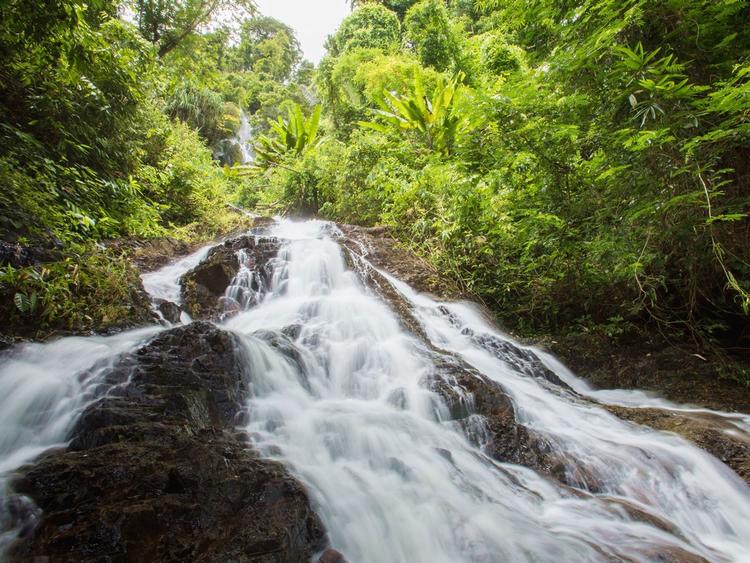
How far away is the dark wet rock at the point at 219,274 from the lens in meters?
4.86

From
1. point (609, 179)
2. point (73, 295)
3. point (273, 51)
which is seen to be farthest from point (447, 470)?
point (273, 51)

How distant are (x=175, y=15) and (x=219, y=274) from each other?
5661 mm

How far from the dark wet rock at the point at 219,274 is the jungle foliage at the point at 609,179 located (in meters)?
2.60

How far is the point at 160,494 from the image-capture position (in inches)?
66.6

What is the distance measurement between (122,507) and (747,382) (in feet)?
15.8

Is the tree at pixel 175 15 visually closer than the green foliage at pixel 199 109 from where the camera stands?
Yes

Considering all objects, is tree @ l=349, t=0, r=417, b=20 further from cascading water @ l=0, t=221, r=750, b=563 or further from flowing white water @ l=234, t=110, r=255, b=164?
cascading water @ l=0, t=221, r=750, b=563

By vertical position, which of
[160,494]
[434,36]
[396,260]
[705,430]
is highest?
[434,36]

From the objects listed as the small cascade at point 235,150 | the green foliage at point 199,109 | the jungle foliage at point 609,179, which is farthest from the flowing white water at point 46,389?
the small cascade at point 235,150

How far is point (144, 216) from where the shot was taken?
6.22 metres

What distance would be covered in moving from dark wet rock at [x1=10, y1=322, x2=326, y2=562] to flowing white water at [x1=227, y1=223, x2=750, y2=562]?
321mm

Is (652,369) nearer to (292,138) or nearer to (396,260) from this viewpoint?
(396,260)

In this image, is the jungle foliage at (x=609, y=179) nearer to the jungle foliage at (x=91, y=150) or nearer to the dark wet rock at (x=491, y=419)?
the dark wet rock at (x=491, y=419)

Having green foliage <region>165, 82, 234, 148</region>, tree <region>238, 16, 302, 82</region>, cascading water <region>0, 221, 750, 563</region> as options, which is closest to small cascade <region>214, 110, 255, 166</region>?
green foliage <region>165, 82, 234, 148</region>
